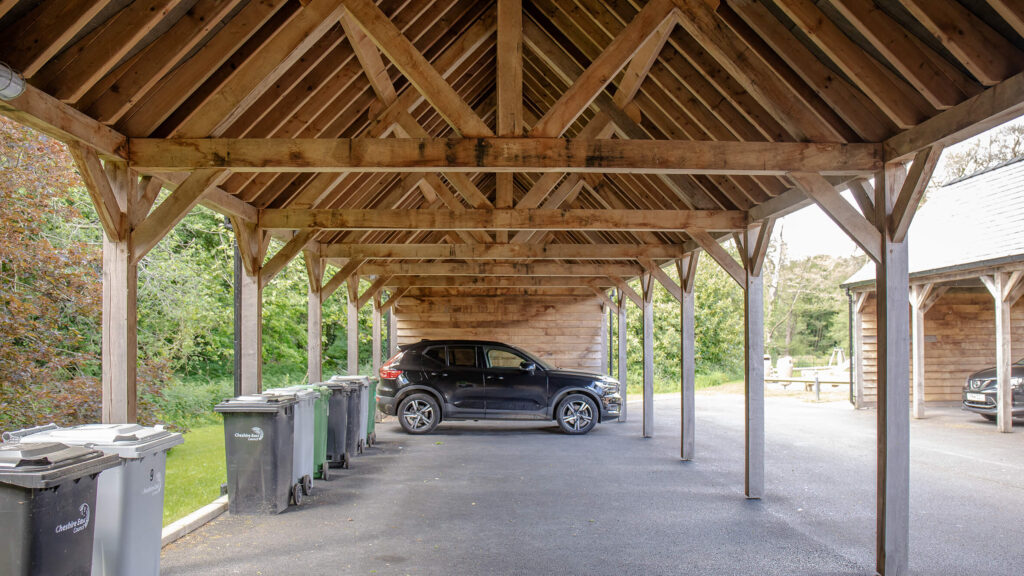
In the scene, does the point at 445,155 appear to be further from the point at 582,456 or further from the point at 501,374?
the point at 501,374

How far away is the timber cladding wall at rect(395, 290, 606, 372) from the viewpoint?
57.5 feet

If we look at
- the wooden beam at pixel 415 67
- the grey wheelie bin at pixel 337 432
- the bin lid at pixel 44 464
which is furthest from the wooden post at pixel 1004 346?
the bin lid at pixel 44 464

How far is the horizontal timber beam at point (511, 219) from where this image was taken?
25.5 feet

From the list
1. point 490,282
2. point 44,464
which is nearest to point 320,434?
point 44,464

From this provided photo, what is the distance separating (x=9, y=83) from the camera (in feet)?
12.1

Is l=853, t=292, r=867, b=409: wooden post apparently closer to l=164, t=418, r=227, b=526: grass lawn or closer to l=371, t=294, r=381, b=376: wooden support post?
l=371, t=294, r=381, b=376: wooden support post

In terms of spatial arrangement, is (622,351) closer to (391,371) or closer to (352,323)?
(391,371)

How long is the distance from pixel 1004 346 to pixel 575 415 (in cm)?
762

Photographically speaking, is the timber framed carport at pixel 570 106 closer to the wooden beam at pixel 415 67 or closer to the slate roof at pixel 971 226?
the wooden beam at pixel 415 67

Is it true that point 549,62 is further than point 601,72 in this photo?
Yes

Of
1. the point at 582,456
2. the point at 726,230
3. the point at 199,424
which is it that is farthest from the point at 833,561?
the point at 199,424

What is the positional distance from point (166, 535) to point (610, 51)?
5137 mm

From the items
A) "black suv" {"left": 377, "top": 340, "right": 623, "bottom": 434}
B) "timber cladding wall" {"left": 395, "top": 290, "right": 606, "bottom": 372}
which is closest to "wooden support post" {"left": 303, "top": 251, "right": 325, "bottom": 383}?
"black suv" {"left": 377, "top": 340, "right": 623, "bottom": 434}

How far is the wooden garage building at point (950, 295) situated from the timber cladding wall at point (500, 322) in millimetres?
6735
